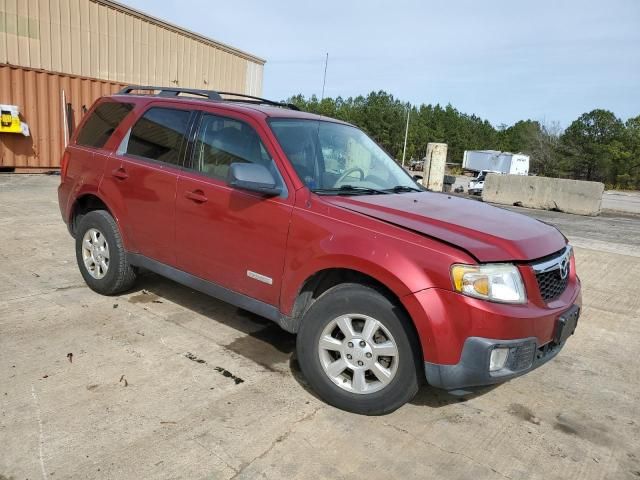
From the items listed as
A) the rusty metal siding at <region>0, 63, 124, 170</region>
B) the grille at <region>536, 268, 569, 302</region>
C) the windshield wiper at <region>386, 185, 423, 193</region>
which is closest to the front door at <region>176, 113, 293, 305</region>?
the windshield wiper at <region>386, 185, 423, 193</region>

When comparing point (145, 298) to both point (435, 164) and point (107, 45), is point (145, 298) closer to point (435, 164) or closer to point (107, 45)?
point (435, 164)

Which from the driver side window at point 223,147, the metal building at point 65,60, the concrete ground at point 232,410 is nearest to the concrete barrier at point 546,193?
the concrete ground at point 232,410

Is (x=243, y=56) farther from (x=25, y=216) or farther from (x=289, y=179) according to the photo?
(x=289, y=179)

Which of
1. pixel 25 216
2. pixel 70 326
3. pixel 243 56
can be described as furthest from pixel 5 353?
pixel 243 56

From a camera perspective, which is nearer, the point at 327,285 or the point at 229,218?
the point at 327,285

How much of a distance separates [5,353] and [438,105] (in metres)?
110

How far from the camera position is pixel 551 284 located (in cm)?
306

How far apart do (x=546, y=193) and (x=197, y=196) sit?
14442 mm

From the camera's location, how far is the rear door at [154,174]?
400 centimetres

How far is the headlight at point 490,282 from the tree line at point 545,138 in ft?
176

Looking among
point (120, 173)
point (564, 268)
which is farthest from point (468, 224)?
point (120, 173)

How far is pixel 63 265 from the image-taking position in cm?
563

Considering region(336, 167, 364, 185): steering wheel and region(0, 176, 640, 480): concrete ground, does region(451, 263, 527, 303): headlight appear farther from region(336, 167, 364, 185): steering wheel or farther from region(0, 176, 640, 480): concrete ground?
region(336, 167, 364, 185): steering wheel

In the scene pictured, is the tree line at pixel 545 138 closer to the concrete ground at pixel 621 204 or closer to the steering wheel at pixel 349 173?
the concrete ground at pixel 621 204
